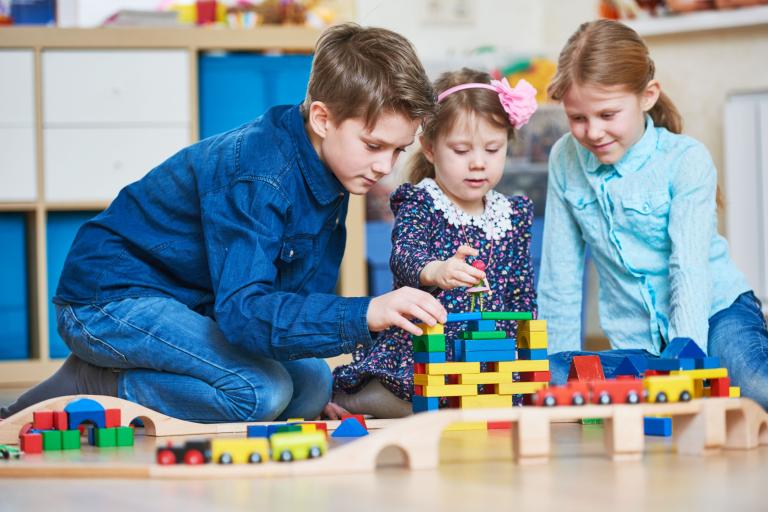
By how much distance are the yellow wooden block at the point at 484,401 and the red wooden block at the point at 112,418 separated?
0.42m

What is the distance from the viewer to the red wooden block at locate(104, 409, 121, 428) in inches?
49.7

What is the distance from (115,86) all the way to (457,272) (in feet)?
4.92

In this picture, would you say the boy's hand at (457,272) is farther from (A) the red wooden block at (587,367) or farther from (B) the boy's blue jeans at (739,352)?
(B) the boy's blue jeans at (739,352)

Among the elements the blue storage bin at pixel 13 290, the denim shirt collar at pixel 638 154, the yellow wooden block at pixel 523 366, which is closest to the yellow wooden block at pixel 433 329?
the yellow wooden block at pixel 523 366

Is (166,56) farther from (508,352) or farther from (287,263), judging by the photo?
(508,352)

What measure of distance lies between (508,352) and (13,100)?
1.61m

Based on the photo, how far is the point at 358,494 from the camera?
2.75 feet

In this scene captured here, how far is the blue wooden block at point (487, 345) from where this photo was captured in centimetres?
132

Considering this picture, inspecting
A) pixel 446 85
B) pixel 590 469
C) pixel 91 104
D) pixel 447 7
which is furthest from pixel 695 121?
pixel 590 469

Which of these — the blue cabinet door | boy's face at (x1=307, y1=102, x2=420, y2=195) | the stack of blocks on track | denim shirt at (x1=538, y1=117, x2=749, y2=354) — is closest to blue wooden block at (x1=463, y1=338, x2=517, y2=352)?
the stack of blocks on track

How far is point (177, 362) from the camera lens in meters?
1.40

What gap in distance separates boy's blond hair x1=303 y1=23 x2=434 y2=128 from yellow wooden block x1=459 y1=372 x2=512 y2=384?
0.33 m

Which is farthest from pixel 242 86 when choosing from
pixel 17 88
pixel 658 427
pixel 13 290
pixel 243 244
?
pixel 658 427

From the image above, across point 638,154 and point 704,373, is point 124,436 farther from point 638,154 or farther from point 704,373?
point 638,154
